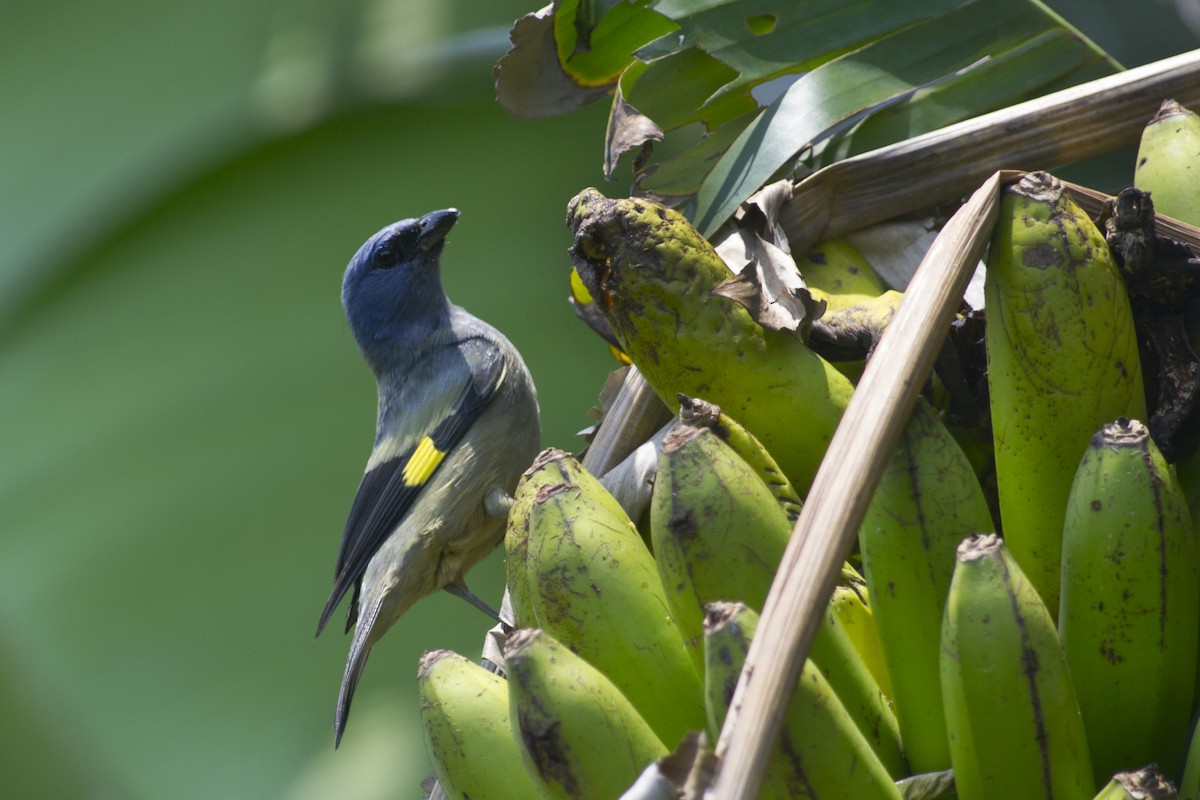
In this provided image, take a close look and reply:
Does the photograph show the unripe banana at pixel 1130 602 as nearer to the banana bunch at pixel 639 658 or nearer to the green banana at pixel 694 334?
the banana bunch at pixel 639 658

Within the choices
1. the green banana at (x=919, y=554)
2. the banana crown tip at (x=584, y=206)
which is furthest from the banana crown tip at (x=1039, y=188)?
the banana crown tip at (x=584, y=206)

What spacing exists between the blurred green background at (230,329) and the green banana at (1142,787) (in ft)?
9.69

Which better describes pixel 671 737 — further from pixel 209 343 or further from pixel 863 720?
pixel 209 343

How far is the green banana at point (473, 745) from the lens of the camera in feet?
3.96

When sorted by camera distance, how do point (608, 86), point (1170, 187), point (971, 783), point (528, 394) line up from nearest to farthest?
1. point (971, 783)
2. point (1170, 187)
3. point (608, 86)
4. point (528, 394)

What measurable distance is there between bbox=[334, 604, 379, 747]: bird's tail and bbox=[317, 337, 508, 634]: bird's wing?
0.09 metres

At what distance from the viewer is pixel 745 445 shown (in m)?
1.33

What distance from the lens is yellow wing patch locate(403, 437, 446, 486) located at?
2.91 metres

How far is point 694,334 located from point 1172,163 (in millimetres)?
657

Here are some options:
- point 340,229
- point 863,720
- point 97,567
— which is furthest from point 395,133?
point 863,720

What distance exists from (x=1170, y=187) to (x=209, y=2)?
11.4 ft

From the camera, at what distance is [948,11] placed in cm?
200

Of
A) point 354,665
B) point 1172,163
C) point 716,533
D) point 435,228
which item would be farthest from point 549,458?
point 435,228

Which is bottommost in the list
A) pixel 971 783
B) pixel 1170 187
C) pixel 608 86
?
pixel 971 783
